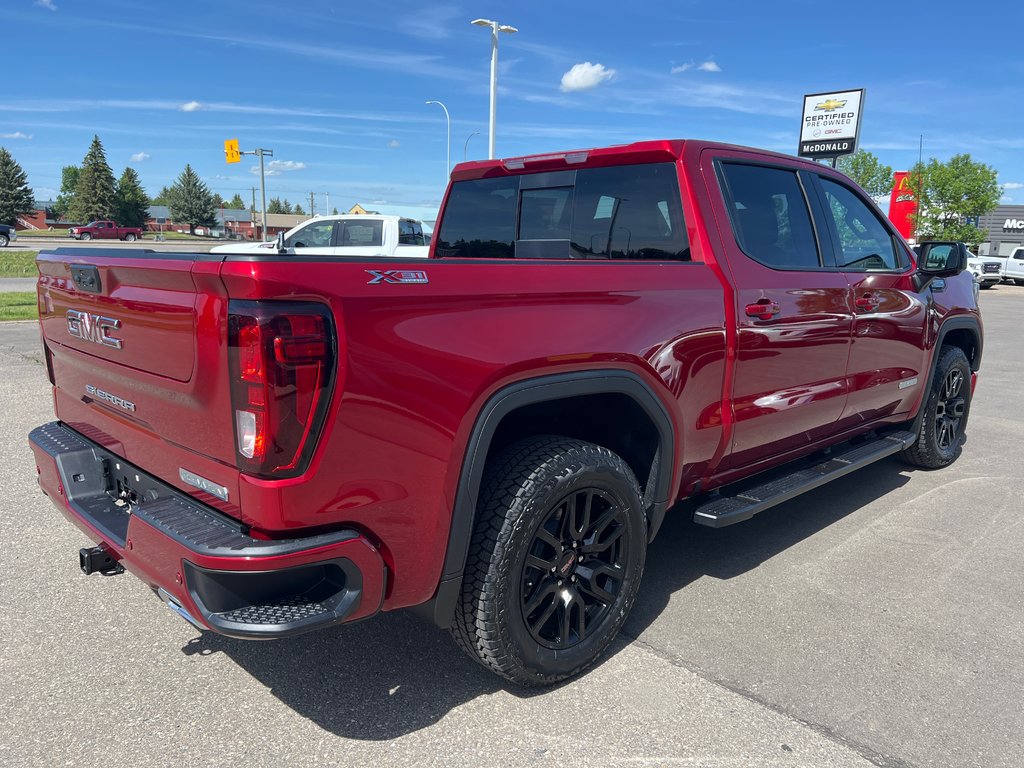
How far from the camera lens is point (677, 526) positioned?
14.6ft

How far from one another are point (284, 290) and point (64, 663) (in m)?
1.86

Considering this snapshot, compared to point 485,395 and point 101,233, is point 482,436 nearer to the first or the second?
point 485,395

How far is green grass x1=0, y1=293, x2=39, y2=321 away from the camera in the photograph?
1212 cm

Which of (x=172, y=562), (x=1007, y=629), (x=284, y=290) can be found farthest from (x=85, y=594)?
(x=1007, y=629)

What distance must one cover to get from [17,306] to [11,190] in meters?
77.9

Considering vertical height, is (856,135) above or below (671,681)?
above

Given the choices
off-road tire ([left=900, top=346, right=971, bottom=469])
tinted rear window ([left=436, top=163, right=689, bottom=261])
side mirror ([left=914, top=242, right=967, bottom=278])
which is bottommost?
off-road tire ([left=900, top=346, right=971, bottom=469])

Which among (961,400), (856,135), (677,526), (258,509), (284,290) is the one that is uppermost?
(856,135)

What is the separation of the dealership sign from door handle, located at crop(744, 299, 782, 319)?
27458mm

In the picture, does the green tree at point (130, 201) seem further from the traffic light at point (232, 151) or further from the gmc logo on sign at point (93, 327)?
the gmc logo on sign at point (93, 327)

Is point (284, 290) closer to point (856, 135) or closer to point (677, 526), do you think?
point (677, 526)

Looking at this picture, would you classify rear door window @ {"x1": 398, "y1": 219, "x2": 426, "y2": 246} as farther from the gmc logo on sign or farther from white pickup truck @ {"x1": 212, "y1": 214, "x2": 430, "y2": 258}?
the gmc logo on sign

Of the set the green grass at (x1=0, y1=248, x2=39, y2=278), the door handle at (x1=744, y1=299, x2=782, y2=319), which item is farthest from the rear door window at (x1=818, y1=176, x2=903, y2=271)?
the green grass at (x1=0, y1=248, x2=39, y2=278)

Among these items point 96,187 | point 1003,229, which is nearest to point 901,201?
point 1003,229
